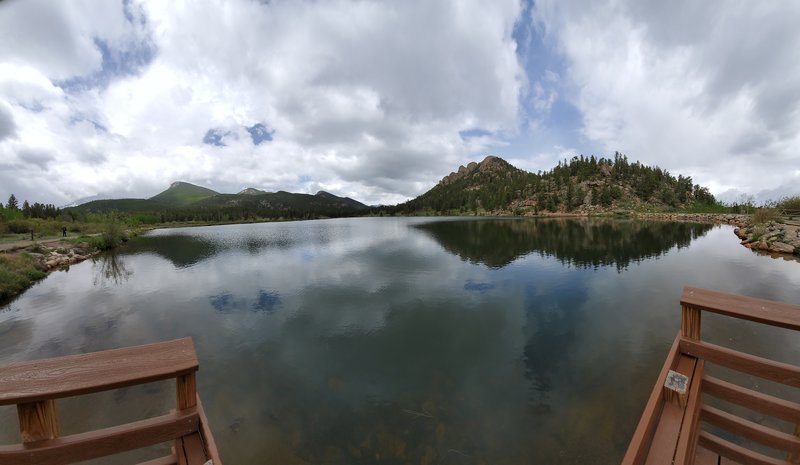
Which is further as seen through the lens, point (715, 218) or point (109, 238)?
point (715, 218)

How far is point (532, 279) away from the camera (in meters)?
22.8

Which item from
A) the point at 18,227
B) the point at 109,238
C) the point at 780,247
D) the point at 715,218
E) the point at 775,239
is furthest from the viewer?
the point at 715,218

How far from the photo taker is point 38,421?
3.14 meters

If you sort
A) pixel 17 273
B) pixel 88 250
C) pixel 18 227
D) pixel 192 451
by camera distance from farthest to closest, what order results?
pixel 18 227 < pixel 88 250 < pixel 17 273 < pixel 192 451

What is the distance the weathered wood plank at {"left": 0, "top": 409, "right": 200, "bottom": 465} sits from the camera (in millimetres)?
3059

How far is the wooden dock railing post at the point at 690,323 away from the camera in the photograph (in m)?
4.88

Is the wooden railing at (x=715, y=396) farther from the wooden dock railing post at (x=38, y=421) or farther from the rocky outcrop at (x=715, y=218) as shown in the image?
the rocky outcrop at (x=715, y=218)

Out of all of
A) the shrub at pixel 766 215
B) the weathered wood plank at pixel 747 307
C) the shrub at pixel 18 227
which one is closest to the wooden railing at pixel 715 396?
the weathered wood plank at pixel 747 307

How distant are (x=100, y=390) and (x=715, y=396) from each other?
307 inches

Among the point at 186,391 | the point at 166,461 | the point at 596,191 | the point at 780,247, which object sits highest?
the point at 596,191

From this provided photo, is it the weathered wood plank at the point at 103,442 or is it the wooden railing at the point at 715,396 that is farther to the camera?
the wooden railing at the point at 715,396

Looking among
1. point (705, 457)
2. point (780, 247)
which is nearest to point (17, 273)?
point (705, 457)

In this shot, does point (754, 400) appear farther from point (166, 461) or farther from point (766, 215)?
point (766, 215)

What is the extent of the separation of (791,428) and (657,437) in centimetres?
675
